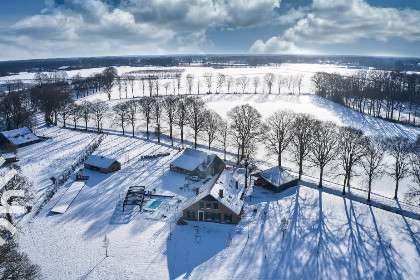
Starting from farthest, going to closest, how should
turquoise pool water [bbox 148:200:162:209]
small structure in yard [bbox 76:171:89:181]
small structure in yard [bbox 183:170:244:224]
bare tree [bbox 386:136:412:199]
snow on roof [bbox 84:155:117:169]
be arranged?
snow on roof [bbox 84:155:117:169]
small structure in yard [bbox 76:171:89:181]
bare tree [bbox 386:136:412:199]
turquoise pool water [bbox 148:200:162:209]
small structure in yard [bbox 183:170:244:224]

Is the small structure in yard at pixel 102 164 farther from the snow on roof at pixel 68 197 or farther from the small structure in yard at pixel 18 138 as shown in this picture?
Result: the small structure in yard at pixel 18 138

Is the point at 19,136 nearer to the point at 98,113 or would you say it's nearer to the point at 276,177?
the point at 98,113

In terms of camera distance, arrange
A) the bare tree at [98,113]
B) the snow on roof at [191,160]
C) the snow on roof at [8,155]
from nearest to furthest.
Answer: the snow on roof at [191,160] < the snow on roof at [8,155] < the bare tree at [98,113]

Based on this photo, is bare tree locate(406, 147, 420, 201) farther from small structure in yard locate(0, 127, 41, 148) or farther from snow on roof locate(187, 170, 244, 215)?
small structure in yard locate(0, 127, 41, 148)

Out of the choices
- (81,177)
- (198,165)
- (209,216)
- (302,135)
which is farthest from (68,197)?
(302,135)

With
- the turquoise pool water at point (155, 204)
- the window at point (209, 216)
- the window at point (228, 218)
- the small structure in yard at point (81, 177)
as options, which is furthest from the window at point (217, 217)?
the small structure in yard at point (81, 177)

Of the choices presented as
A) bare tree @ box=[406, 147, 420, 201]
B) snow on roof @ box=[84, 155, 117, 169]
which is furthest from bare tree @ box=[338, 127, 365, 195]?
snow on roof @ box=[84, 155, 117, 169]
